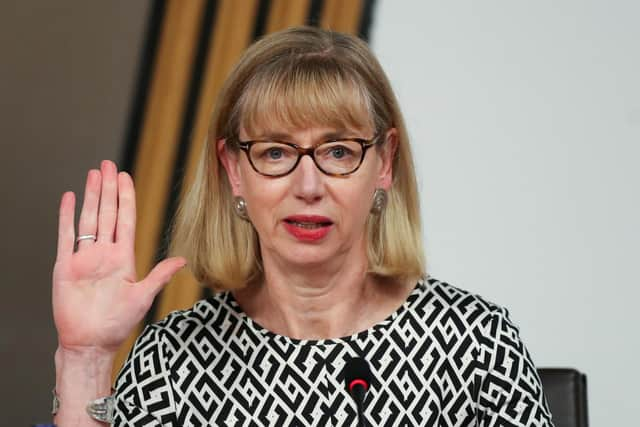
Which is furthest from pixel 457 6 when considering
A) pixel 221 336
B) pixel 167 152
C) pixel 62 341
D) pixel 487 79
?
pixel 62 341

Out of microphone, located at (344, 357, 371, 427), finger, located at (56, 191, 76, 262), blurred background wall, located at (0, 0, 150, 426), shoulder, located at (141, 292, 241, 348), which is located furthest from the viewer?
blurred background wall, located at (0, 0, 150, 426)

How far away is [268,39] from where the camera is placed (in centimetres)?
176

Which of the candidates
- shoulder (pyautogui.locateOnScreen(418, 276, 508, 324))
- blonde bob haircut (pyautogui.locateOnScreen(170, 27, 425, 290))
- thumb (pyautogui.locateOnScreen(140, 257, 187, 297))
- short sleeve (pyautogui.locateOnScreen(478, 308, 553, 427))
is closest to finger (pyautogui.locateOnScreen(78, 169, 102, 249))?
thumb (pyautogui.locateOnScreen(140, 257, 187, 297))

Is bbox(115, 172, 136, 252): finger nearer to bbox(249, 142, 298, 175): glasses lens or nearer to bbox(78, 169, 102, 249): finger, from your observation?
bbox(78, 169, 102, 249): finger

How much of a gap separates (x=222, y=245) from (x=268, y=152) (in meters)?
0.26

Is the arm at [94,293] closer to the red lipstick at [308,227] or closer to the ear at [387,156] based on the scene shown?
the red lipstick at [308,227]

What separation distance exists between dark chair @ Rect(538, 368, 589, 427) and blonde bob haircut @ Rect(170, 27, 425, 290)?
31cm

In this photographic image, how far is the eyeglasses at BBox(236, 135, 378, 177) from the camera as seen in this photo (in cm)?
165

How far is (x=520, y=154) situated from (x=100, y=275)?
162 centimetres

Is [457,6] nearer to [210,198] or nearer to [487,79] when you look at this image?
[487,79]

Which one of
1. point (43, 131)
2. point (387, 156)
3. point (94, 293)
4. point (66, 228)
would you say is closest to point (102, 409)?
point (94, 293)

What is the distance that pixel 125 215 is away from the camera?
165cm

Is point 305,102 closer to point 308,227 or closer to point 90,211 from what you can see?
point 308,227

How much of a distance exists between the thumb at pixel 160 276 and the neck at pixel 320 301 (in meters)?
0.19
